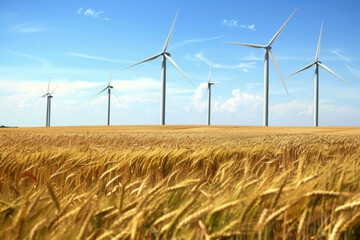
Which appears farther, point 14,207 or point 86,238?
point 14,207

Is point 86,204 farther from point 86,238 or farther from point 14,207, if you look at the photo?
point 14,207

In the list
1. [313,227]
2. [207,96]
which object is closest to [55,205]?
[313,227]

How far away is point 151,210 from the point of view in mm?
1713

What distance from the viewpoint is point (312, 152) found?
654 centimetres

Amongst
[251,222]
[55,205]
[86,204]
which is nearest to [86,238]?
[86,204]

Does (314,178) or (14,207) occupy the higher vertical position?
(314,178)

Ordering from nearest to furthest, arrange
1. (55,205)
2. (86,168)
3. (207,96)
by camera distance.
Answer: (55,205)
(86,168)
(207,96)

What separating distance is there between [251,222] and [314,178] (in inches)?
26.1

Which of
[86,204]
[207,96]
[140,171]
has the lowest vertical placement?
[140,171]

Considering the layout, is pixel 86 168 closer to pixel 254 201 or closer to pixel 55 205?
pixel 55 205

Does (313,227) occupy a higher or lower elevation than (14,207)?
lower

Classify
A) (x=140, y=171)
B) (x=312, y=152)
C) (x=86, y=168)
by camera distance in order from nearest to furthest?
(x=86, y=168)
(x=140, y=171)
(x=312, y=152)

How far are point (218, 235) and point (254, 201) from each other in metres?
0.28

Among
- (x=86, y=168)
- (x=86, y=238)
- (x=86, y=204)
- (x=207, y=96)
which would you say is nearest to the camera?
(x=86, y=238)
